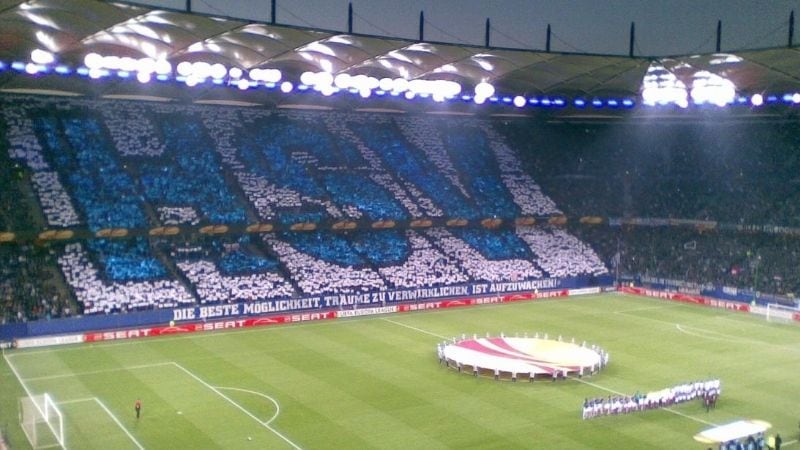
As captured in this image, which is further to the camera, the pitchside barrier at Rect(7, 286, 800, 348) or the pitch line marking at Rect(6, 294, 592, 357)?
the pitchside barrier at Rect(7, 286, 800, 348)

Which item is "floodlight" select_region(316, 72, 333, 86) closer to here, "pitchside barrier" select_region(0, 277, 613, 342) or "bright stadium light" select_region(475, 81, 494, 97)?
"bright stadium light" select_region(475, 81, 494, 97)

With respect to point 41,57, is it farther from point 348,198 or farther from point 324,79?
point 348,198

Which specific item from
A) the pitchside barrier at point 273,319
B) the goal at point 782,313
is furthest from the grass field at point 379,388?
the goal at point 782,313

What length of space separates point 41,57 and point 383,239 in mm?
27264

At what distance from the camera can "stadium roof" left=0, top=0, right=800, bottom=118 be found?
35.6 meters

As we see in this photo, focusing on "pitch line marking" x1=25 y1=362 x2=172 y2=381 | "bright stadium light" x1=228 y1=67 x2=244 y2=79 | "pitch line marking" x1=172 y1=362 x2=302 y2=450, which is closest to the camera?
"pitch line marking" x1=172 y1=362 x2=302 y2=450

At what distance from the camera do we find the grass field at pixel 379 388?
25562 mm

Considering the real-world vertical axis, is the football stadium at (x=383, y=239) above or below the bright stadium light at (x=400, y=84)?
below

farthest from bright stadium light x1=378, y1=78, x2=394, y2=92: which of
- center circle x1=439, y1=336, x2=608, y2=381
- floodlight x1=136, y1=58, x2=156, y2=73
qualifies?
center circle x1=439, y1=336, x2=608, y2=381

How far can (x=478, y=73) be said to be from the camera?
49031 millimetres

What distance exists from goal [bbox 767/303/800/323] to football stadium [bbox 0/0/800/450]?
193 millimetres

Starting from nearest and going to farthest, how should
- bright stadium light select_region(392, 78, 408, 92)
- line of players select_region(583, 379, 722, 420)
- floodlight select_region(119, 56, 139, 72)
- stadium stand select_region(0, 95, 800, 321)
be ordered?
1. line of players select_region(583, 379, 722, 420)
2. floodlight select_region(119, 56, 139, 72)
3. stadium stand select_region(0, 95, 800, 321)
4. bright stadium light select_region(392, 78, 408, 92)

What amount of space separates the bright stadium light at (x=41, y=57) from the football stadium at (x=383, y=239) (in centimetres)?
14

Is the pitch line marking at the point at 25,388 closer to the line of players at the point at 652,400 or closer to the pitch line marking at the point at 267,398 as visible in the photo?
the pitch line marking at the point at 267,398
